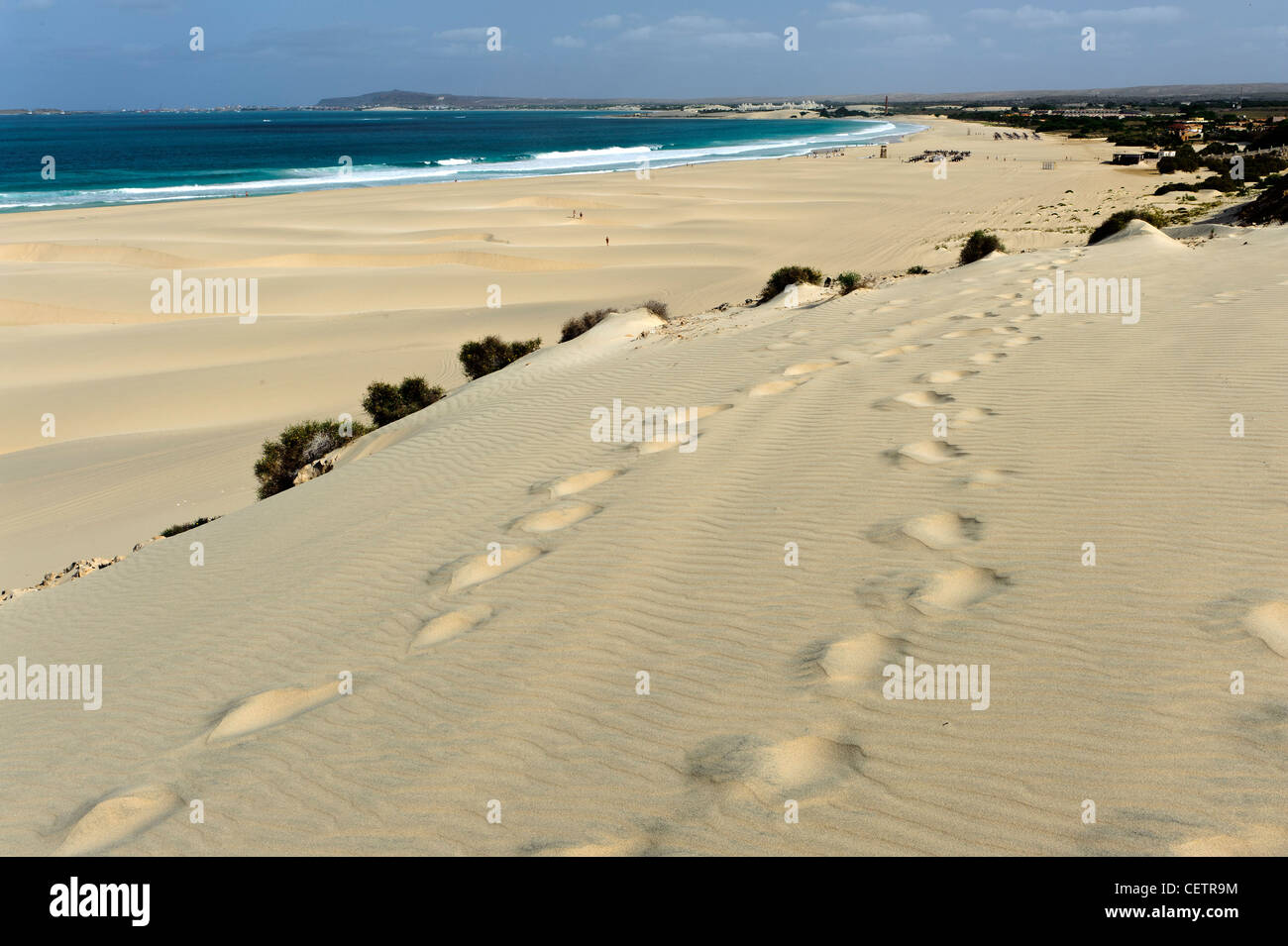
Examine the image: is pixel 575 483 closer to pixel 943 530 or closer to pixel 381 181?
pixel 943 530

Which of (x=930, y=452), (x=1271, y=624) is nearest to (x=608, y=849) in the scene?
(x=1271, y=624)

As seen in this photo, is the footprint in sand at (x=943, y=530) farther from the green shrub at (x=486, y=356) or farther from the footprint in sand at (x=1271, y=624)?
the green shrub at (x=486, y=356)

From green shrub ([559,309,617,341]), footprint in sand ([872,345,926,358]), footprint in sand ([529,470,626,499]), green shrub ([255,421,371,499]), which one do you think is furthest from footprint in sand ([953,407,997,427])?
green shrub ([559,309,617,341])

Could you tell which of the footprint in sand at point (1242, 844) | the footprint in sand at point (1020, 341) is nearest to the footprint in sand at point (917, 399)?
the footprint in sand at point (1020, 341)

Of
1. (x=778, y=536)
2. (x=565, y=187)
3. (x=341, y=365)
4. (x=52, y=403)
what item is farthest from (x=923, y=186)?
(x=778, y=536)
